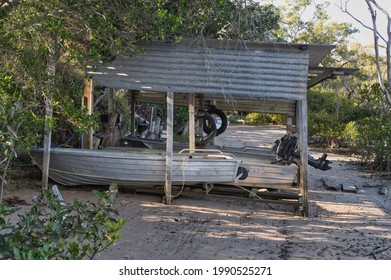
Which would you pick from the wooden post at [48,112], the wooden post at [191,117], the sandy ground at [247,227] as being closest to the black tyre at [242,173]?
the sandy ground at [247,227]

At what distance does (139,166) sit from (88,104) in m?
2.20

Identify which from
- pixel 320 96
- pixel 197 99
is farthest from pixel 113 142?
pixel 320 96

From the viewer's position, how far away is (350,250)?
7535mm

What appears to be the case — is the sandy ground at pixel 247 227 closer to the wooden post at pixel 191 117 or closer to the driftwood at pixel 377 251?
the driftwood at pixel 377 251

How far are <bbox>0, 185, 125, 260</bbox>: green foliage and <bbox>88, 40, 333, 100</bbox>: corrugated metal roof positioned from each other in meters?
5.82

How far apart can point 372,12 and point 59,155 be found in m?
10.2

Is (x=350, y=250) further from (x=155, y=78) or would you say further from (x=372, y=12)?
(x=372, y=12)

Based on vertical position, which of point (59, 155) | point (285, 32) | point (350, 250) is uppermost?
point (285, 32)

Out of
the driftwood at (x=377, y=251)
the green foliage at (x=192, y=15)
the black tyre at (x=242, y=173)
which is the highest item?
the green foliage at (x=192, y=15)

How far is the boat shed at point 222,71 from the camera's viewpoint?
9344 mm

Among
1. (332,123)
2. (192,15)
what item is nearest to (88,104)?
(192,15)

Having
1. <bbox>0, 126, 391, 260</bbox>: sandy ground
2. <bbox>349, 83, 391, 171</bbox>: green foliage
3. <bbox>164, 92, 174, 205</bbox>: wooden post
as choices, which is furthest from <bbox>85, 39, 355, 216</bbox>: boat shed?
<bbox>349, 83, 391, 171</bbox>: green foliage

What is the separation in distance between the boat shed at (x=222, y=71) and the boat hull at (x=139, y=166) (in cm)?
29

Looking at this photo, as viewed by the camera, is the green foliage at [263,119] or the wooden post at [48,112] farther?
the green foliage at [263,119]
